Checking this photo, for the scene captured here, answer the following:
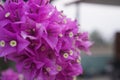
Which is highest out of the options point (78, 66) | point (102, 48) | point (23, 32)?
point (23, 32)

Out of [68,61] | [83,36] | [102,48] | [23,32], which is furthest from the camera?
[102,48]

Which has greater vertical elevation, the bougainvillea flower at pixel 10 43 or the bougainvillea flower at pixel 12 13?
the bougainvillea flower at pixel 12 13

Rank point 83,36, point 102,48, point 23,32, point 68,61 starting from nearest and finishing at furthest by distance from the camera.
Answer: point 23,32
point 68,61
point 83,36
point 102,48

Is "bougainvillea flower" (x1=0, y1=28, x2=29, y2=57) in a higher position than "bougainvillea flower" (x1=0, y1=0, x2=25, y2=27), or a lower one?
lower

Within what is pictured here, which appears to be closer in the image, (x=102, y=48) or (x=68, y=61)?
(x=68, y=61)

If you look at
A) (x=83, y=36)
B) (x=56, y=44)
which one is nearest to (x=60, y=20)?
(x=56, y=44)

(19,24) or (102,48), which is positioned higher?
(19,24)

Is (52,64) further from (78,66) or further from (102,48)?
(102,48)

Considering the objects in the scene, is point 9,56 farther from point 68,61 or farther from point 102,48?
point 102,48
